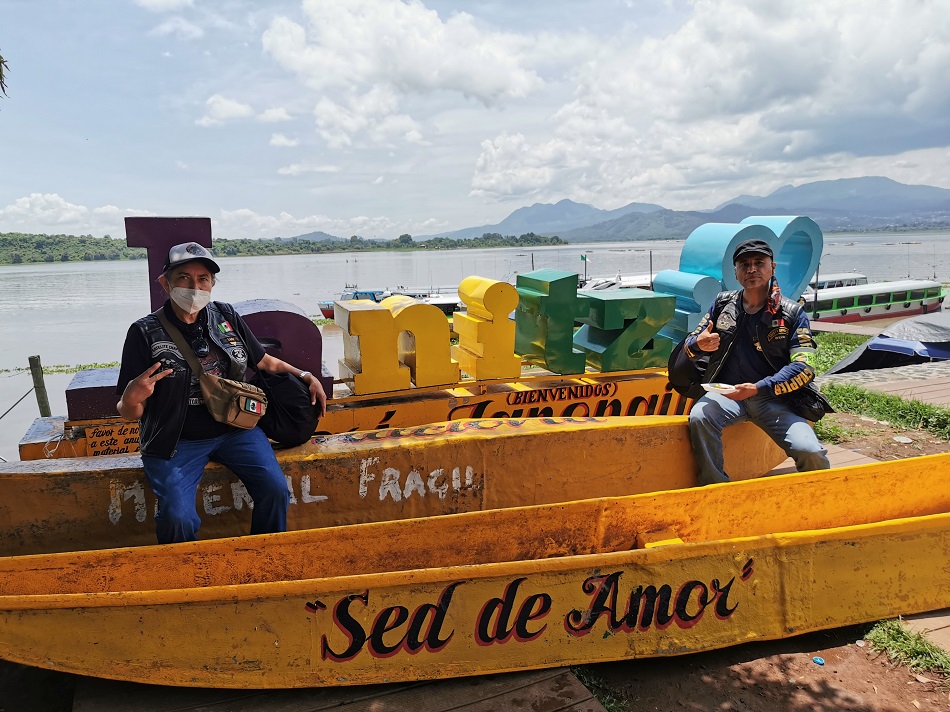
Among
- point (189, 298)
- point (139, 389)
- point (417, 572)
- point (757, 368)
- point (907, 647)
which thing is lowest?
point (907, 647)

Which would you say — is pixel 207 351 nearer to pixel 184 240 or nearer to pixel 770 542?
pixel 184 240

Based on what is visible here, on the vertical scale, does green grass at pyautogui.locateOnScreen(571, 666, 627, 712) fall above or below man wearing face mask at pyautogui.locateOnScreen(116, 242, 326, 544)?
below

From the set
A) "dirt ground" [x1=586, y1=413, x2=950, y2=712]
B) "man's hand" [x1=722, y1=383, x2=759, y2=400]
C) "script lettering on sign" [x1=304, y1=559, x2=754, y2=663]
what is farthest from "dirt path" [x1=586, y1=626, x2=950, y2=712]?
"man's hand" [x1=722, y1=383, x2=759, y2=400]

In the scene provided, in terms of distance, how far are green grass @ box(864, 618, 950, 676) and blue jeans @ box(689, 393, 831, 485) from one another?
3.66 ft

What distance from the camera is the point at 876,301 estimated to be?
29.2m

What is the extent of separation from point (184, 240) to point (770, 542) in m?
4.52

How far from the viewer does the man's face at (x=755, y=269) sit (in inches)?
170

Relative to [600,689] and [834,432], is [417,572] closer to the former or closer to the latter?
[600,689]

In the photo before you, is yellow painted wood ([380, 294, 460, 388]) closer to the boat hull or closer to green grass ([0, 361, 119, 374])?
green grass ([0, 361, 119, 374])

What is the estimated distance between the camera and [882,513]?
415 centimetres

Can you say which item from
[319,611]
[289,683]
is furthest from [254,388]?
[289,683]

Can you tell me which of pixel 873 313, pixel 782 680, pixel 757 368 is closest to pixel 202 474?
pixel 782 680

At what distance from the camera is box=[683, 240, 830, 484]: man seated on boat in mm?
4270

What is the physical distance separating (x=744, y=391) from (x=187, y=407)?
3.42m
